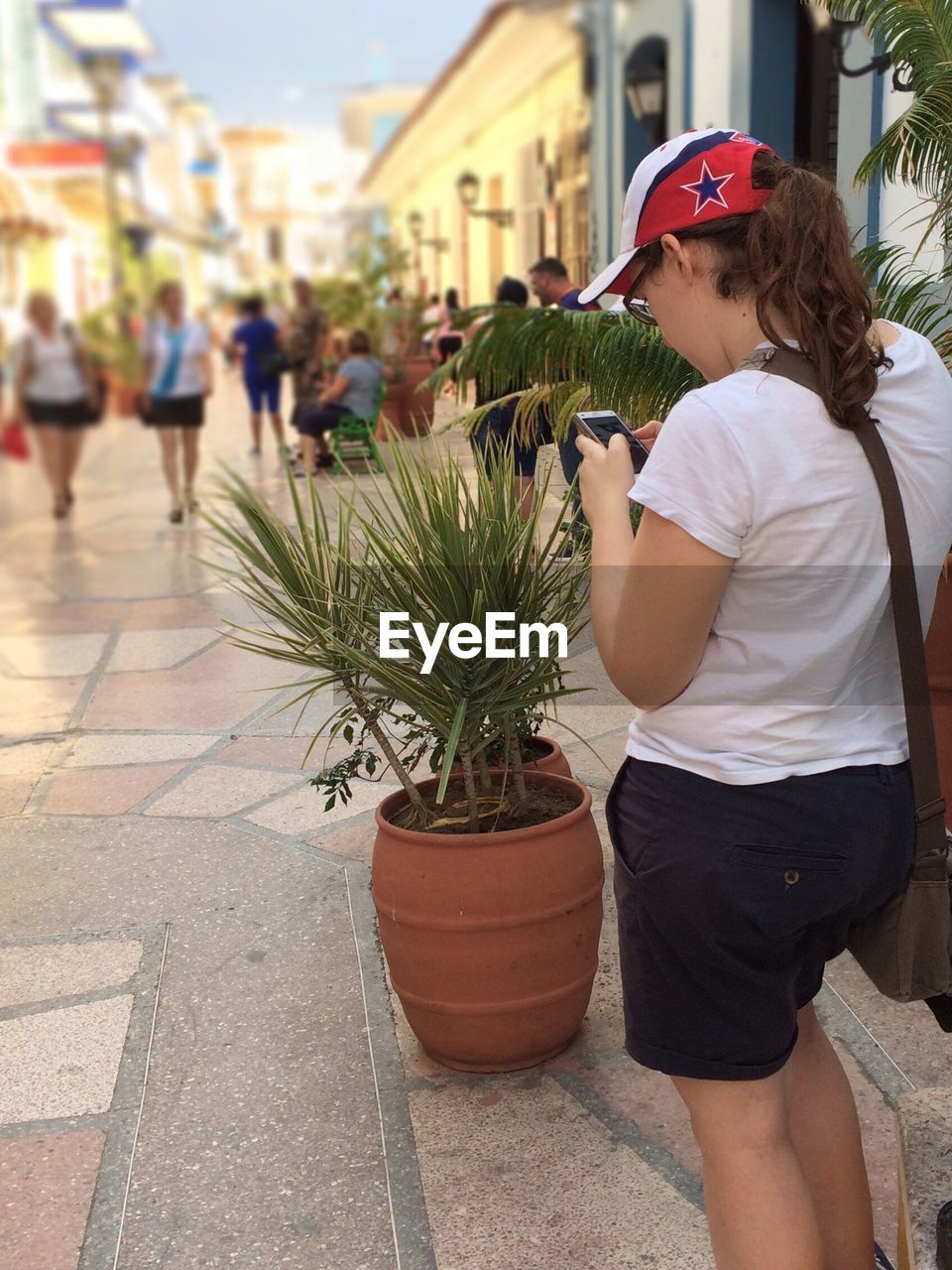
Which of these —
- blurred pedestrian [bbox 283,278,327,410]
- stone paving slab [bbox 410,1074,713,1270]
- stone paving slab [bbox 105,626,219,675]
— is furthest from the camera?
blurred pedestrian [bbox 283,278,327,410]

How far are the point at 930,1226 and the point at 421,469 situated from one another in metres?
1.52

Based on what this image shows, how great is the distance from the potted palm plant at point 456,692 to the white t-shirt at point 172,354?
27.8 inches

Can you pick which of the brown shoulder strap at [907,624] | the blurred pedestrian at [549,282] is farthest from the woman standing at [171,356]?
the blurred pedestrian at [549,282]

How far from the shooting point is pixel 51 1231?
2.23 m

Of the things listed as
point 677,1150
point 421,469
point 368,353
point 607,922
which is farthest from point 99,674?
point 368,353

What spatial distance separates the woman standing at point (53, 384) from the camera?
126cm

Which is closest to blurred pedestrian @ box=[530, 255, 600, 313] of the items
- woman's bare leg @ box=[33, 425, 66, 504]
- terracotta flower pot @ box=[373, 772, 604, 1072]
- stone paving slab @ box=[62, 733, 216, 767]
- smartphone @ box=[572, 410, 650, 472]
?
stone paving slab @ box=[62, 733, 216, 767]

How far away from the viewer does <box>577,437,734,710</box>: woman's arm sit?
55.2 inches

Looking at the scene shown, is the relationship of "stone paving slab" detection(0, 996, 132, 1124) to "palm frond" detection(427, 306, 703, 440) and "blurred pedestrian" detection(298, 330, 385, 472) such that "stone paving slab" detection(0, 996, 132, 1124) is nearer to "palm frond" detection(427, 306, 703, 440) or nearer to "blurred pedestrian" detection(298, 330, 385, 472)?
"palm frond" detection(427, 306, 703, 440)

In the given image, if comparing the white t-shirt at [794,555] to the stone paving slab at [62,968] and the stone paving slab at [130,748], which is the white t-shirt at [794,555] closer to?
the stone paving slab at [62,968]

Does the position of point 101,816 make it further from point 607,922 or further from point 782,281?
point 782,281

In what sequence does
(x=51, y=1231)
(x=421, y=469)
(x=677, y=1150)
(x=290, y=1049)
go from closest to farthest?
(x=51, y=1231) < (x=677, y=1150) < (x=421, y=469) < (x=290, y=1049)

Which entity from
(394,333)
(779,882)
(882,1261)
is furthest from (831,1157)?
(394,333)

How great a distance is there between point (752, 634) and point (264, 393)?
37.7 ft
